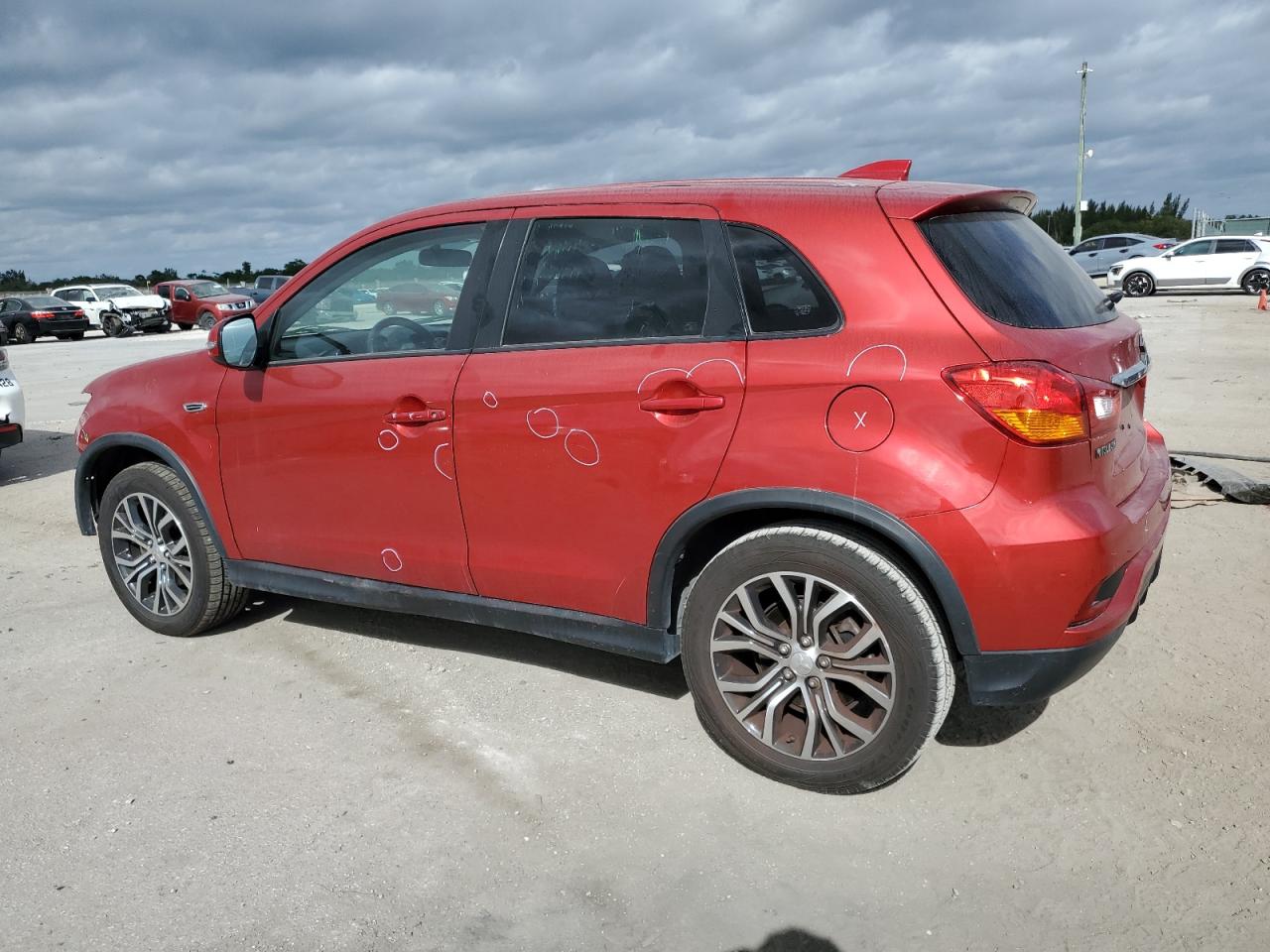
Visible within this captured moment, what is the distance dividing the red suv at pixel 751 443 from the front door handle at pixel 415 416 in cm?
1

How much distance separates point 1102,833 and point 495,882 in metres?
1.71

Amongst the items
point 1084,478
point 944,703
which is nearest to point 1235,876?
point 944,703

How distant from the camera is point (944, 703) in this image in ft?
10.0

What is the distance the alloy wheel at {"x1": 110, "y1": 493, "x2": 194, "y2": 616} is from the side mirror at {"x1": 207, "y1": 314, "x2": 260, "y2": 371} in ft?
2.68

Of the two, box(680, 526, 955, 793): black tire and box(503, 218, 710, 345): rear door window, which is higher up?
box(503, 218, 710, 345): rear door window

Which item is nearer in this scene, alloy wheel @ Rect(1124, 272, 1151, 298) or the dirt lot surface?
the dirt lot surface

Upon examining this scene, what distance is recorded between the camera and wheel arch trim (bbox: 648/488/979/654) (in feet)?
9.59

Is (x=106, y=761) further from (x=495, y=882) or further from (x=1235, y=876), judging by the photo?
(x=1235, y=876)

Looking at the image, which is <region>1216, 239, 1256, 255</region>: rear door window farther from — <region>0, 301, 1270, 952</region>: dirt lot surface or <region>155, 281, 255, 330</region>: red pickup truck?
<region>155, 281, 255, 330</region>: red pickup truck

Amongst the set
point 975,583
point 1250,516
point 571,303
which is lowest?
Result: point 1250,516

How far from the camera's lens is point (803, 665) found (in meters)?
3.21

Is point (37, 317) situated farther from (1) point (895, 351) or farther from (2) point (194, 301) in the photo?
(1) point (895, 351)

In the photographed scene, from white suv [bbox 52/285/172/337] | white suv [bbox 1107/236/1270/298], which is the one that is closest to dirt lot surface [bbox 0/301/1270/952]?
white suv [bbox 1107/236/1270/298]

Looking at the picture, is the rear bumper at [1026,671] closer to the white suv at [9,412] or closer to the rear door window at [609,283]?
the rear door window at [609,283]
